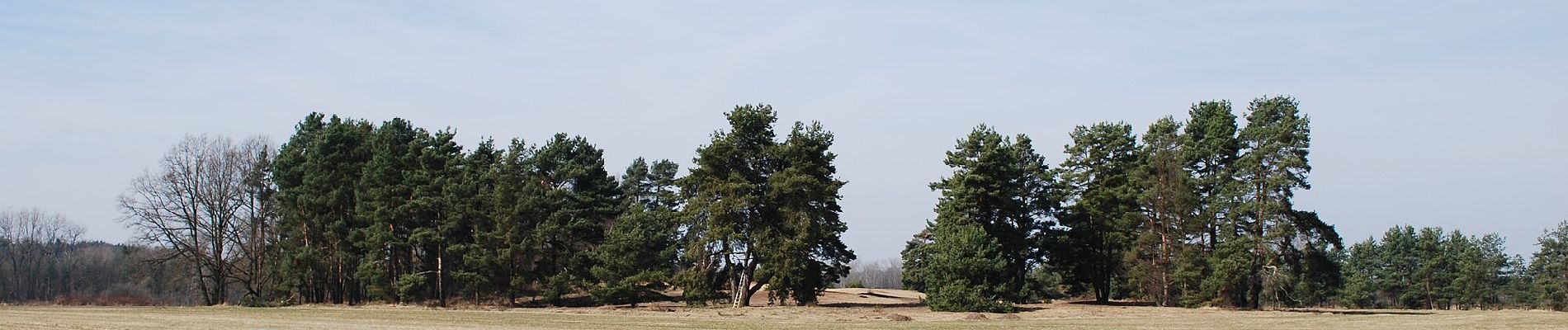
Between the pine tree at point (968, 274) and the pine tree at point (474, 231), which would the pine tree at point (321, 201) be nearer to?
the pine tree at point (474, 231)

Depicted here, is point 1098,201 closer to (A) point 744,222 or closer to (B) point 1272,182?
(B) point 1272,182

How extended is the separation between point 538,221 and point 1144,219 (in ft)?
99.3

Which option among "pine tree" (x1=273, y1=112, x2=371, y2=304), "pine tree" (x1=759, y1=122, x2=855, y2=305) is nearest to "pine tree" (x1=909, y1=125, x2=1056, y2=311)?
A: "pine tree" (x1=759, y1=122, x2=855, y2=305)

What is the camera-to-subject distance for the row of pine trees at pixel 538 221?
5000 centimetres

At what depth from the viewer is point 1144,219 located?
5284 centimetres

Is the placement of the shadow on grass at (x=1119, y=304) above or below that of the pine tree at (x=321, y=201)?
below

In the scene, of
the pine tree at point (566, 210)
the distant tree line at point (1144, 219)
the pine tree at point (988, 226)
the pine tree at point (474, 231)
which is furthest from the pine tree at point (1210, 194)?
the pine tree at point (474, 231)

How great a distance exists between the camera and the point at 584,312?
157 feet

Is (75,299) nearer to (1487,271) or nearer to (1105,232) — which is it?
(1105,232)

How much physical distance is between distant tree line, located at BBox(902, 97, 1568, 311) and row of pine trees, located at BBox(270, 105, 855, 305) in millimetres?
6823

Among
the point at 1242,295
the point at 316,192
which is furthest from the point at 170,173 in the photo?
the point at 1242,295

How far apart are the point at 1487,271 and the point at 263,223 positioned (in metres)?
97.9

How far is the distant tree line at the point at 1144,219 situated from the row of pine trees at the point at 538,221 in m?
6.82

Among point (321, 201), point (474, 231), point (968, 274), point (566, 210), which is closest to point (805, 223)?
point (968, 274)
